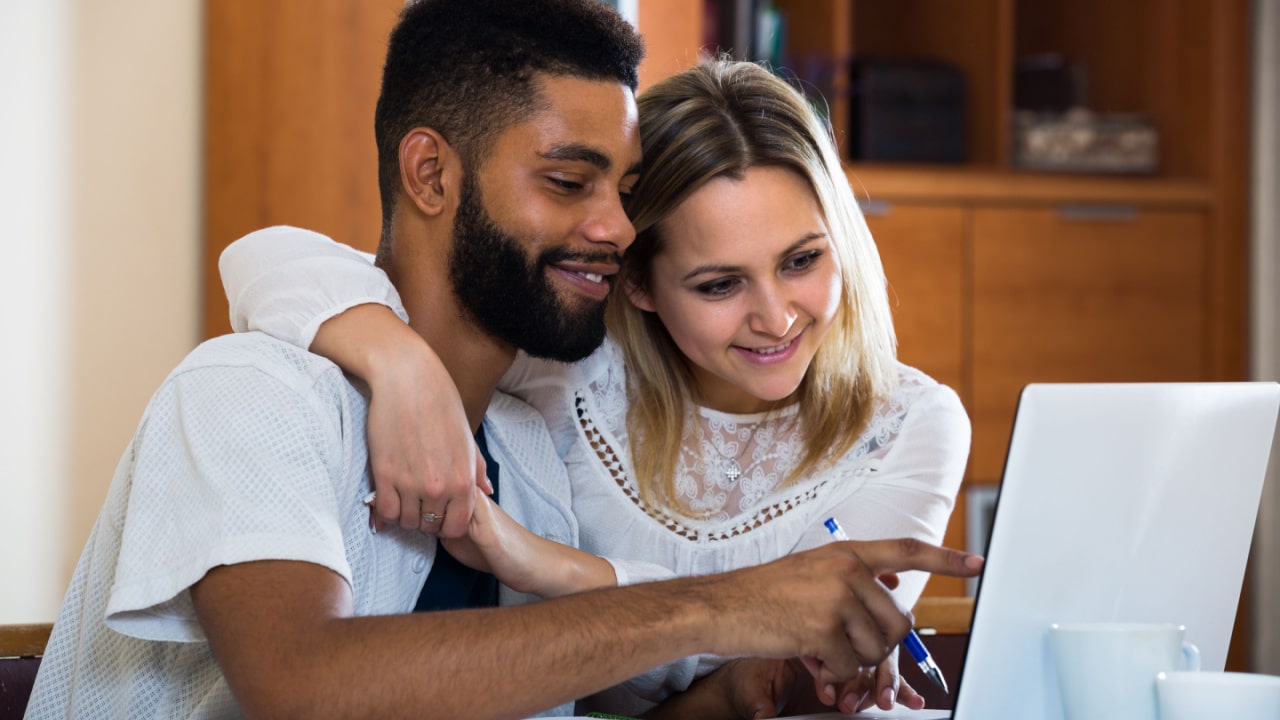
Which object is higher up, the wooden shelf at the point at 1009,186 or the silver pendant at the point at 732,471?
the wooden shelf at the point at 1009,186

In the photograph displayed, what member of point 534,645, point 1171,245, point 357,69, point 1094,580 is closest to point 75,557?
point 357,69

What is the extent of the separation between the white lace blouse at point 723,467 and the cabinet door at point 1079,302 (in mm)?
1597

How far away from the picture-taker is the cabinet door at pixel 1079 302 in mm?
3094

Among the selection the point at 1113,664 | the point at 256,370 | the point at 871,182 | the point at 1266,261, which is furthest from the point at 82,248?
the point at 1266,261

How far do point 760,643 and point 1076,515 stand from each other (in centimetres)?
23

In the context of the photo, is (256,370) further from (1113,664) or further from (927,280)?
(927,280)

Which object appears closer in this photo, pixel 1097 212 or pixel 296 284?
pixel 296 284

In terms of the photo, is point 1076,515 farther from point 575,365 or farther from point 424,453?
point 575,365

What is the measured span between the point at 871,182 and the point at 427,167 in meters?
1.87

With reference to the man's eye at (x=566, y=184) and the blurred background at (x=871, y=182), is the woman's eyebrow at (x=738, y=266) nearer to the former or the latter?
the man's eye at (x=566, y=184)

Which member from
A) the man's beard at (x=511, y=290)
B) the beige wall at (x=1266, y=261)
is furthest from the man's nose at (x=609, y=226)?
the beige wall at (x=1266, y=261)

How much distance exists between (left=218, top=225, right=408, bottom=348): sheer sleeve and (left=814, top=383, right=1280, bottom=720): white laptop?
1.97ft

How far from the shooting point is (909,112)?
3.17 metres

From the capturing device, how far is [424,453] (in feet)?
3.50
